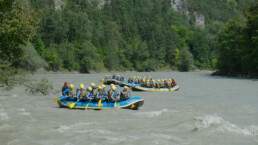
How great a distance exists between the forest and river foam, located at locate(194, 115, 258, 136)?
1246 inches

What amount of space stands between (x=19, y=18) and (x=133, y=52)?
93172 mm

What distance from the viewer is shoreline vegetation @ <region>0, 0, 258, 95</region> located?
1852 inches

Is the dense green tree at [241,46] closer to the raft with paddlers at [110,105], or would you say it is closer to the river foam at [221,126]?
the raft with paddlers at [110,105]

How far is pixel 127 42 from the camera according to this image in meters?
111

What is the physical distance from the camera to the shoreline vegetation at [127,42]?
4703 centimetres

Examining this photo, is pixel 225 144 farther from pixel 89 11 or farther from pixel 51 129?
pixel 89 11

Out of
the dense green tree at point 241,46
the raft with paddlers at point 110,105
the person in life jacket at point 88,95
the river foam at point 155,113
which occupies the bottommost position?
the river foam at point 155,113

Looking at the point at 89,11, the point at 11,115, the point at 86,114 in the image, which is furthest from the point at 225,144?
the point at 89,11

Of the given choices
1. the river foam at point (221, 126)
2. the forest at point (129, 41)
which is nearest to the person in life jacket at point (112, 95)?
the river foam at point (221, 126)

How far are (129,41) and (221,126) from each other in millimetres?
100256

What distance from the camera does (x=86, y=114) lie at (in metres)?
16.0

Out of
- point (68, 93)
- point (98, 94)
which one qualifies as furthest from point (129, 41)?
point (98, 94)

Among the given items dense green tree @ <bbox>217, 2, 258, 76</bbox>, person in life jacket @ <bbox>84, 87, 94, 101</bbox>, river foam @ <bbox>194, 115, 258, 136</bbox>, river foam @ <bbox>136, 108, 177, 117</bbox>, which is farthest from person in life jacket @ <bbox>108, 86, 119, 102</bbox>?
dense green tree @ <bbox>217, 2, 258, 76</bbox>

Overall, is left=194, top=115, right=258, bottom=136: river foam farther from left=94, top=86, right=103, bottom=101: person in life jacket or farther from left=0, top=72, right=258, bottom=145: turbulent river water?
left=94, top=86, right=103, bottom=101: person in life jacket
